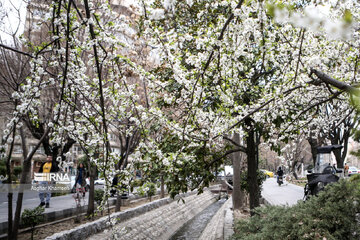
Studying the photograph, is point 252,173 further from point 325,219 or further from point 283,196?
point 283,196

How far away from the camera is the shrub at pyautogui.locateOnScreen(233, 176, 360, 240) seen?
4129mm

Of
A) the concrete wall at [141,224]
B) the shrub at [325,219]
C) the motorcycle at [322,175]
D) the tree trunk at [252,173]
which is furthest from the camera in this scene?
the tree trunk at [252,173]

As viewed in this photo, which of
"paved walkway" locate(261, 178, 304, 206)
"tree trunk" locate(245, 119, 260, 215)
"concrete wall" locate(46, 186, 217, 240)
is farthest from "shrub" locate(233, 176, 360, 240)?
"paved walkway" locate(261, 178, 304, 206)

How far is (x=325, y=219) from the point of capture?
14.1 feet

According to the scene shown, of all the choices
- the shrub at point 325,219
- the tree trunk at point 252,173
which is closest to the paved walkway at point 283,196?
the tree trunk at point 252,173

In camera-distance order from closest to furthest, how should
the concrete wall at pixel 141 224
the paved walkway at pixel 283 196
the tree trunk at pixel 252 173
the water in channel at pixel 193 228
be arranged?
the concrete wall at pixel 141 224 → the tree trunk at pixel 252 173 → the water in channel at pixel 193 228 → the paved walkway at pixel 283 196

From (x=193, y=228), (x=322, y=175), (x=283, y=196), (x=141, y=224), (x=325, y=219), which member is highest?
(x=322, y=175)

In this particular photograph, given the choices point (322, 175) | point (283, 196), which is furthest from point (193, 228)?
point (283, 196)

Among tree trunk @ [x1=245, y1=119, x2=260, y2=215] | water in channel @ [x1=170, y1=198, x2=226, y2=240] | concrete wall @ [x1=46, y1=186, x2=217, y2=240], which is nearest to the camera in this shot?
concrete wall @ [x1=46, y1=186, x2=217, y2=240]

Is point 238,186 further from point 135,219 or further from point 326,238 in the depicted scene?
point 326,238

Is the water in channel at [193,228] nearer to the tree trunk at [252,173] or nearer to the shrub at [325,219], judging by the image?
the tree trunk at [252,173]

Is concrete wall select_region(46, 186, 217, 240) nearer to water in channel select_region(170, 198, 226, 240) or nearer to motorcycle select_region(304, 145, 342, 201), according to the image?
water in channel select_region(170, 198, 226, 240)

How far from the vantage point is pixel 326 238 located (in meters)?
3.96

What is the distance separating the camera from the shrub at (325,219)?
4129mm
